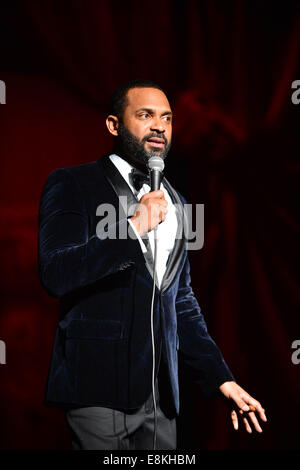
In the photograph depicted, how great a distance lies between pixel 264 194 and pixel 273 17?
892 millimetres

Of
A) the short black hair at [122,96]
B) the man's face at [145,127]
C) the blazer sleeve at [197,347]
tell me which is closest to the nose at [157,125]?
the man's face at [145,127]

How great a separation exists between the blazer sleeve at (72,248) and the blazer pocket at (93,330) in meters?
0.11

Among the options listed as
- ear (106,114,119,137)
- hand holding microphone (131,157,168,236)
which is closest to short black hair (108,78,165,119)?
ear (106,114,119,137)

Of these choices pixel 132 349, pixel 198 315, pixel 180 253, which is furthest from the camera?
pixel 198 315

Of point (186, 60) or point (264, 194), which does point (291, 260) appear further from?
point (186, 60)

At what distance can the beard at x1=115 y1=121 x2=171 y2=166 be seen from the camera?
1.34 meters

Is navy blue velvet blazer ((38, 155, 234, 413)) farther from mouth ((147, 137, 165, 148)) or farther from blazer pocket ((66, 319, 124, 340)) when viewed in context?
mouth ((147, 137, 165, 148))

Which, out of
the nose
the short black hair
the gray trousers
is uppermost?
the short black hair

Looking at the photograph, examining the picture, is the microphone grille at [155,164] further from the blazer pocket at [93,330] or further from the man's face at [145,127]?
the blazer pocket at [93,330]

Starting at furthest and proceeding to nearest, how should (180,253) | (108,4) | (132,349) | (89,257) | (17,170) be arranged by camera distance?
(108,4) → (17,170) → (180,253) → (132,349) → (89,257)

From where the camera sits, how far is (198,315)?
4.79 feet

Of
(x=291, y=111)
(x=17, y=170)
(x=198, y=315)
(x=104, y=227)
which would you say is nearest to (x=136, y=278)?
(x=104, y=227)

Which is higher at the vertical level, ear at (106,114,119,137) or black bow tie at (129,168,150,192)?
ear at (106,114,119,137)

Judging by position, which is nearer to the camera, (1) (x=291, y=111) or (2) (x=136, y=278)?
(2) (x=136, y=278)
